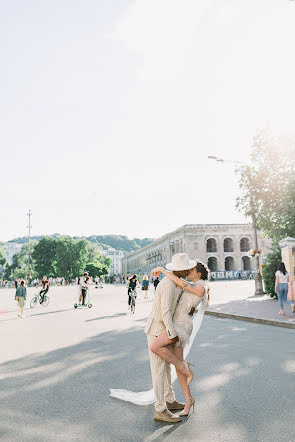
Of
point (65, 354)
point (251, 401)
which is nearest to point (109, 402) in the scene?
point (251, 401)

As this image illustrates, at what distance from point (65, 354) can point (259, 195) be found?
21017 mm

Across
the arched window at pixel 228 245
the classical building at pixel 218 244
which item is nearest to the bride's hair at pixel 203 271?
the classical building at pixel 218 244

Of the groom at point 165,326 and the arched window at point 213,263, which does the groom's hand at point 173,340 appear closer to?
the groom at point 165,326

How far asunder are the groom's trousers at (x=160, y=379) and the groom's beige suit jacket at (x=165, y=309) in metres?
0.12

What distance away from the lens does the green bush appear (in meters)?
19.2

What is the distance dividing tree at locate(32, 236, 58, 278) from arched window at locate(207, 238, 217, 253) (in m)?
36.5

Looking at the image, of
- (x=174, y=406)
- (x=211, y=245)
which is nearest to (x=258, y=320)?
(x=174, y=406)

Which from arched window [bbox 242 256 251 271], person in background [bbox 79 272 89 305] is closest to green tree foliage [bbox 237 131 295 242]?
person in background [bbox 79 272 89 305]

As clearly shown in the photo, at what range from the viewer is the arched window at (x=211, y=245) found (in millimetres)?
85969

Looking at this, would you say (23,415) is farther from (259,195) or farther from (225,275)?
(225,275)

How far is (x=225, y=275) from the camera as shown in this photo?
75.4 metres

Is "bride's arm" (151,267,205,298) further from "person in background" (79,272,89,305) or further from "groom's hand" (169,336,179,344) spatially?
"person in background" (79,272,89,305)

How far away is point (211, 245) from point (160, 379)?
83948 mm

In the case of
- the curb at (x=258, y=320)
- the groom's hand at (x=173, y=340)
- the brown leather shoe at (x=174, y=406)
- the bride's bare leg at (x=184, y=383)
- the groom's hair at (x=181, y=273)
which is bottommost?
the curb at (x=258, y=320)
